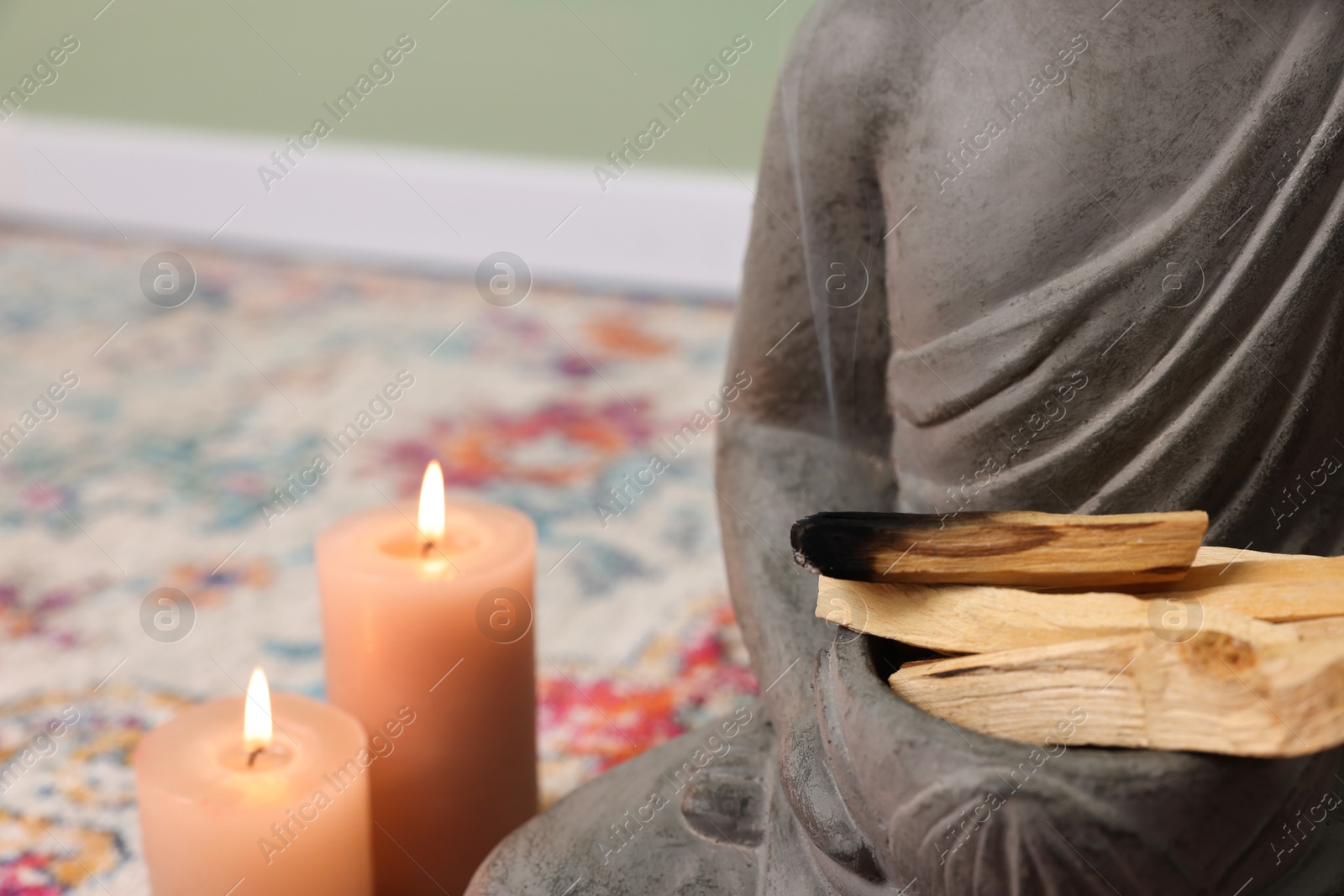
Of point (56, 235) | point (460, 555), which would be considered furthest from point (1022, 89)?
point (56, 235)

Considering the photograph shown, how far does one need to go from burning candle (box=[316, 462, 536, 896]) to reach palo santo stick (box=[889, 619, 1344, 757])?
1.36ft

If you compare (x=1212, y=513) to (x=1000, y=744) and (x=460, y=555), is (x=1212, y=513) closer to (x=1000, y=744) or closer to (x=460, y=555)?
(x=1000, y=744)

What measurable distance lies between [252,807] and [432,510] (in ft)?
0.74

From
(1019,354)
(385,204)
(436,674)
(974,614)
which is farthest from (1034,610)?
(385,204)

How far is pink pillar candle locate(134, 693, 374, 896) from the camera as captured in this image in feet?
2.47

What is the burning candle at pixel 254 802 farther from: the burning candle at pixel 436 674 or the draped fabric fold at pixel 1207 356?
the draped fabric fold at pixel 1207 356

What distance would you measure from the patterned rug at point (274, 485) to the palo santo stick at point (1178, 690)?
0.63 m

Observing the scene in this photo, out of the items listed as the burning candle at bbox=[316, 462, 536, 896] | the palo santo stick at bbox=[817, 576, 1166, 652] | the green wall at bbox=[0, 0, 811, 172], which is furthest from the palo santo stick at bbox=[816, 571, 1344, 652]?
the green wall at bbox=[0, 0, 811, 172]

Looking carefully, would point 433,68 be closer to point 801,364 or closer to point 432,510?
point 432,510

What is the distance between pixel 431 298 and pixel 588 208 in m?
0.33

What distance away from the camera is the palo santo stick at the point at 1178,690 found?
45 cm

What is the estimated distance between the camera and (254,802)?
0.75 m

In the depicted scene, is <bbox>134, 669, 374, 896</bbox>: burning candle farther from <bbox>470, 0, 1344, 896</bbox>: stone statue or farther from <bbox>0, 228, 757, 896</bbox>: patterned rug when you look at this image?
<bbox>0, 228, 757, 896</bbox>: patterned rug

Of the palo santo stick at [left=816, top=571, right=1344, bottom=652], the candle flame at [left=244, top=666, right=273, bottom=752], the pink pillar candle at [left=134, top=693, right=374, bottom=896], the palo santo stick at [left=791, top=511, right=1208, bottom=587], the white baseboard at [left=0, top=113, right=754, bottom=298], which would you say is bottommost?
the pink pillar candle at [left=134, top=693, right=374, bottom=896]
